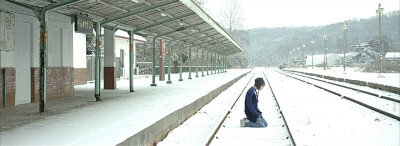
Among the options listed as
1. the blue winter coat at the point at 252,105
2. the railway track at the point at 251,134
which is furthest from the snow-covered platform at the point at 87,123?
the blue winter coat at the point at 252,105

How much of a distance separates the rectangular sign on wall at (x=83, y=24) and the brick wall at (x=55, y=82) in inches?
68.3

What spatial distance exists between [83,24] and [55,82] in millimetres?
2266

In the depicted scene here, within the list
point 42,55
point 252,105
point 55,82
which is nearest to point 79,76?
Result: point 55,82

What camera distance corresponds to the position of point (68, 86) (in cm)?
1411

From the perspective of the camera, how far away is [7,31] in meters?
10.3

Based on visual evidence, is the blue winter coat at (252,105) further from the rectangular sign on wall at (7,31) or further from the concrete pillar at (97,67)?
the rectangular sign on wall at (7,31)

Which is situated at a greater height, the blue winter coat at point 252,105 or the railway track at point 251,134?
Answer: the blue winter coat at point 252,105

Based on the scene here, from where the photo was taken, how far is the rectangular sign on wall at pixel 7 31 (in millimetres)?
9984

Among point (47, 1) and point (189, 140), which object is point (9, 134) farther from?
point (47, 1)

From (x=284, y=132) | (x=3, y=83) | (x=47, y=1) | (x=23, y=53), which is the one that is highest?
(x=47, y=1)

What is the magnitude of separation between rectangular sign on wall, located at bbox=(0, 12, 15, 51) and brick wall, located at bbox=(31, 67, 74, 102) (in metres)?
1.60

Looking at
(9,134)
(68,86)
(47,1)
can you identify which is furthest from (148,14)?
(9,134)

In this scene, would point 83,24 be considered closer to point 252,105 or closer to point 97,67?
point 97,67

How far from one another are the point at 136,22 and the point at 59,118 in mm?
7209
